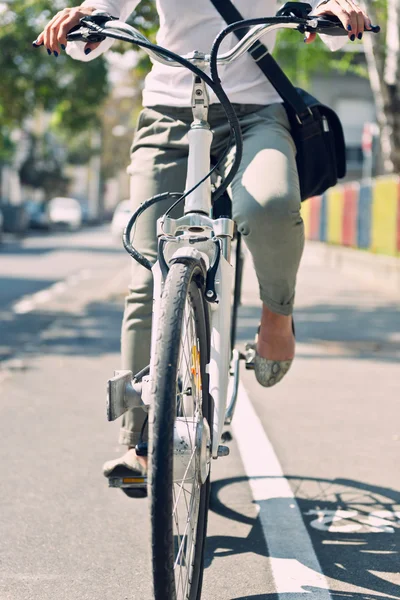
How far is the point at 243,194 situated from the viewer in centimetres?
305

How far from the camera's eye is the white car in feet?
177

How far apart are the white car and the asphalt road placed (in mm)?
45955

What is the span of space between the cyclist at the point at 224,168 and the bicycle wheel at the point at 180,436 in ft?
1.51

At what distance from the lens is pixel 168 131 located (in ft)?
11.0

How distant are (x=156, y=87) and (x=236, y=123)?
0.65 m

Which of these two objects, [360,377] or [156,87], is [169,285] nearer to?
[156,87]

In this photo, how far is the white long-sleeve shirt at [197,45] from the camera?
10.8 ft

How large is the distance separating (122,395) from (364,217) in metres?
15.3

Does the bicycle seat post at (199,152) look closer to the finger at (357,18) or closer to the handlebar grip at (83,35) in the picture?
the handlebar grip at (83,35)

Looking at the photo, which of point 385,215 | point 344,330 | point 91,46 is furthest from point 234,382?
point 385,215

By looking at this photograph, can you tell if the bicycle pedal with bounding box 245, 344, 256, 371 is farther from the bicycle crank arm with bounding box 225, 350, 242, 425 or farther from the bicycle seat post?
the bicycle seat post

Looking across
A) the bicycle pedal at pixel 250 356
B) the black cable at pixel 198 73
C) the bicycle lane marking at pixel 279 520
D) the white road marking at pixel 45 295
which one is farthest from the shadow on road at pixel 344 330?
the black cable at pixel 198 73

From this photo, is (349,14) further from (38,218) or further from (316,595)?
(38,218)

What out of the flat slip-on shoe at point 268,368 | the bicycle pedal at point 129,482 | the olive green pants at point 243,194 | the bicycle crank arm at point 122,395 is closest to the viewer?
the bicycle crank arm at point 122,395
